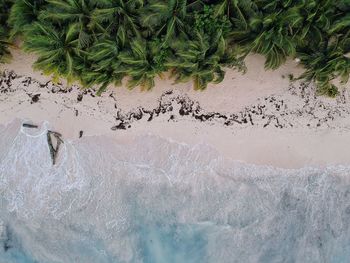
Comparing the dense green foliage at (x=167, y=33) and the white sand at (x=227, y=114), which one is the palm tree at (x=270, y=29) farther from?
the white sand at (x=227, y=114)

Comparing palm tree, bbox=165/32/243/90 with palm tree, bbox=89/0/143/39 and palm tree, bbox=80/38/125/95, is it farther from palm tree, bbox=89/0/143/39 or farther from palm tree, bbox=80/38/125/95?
palm tree, bbox=80/38/125/95

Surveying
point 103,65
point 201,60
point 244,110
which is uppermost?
point 201,60

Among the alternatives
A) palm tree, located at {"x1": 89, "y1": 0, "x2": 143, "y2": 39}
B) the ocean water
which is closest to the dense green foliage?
palm tree, located at {"x1": 89, "y1": 0, "x2": 143, "y2": 39}

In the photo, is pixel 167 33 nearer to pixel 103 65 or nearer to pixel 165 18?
pixel 165 18

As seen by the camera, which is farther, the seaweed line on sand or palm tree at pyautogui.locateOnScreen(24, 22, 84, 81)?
the seaweed line on sand

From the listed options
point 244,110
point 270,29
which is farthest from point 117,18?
point 244,110

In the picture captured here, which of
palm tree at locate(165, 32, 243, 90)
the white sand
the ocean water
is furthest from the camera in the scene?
the white sand
